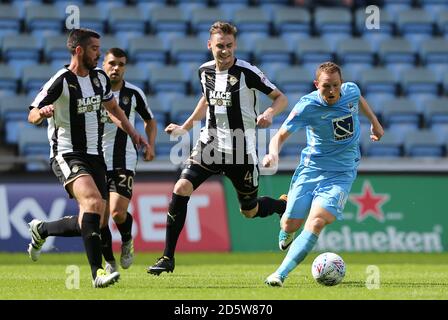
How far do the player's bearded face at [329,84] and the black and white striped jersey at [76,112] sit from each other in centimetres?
202

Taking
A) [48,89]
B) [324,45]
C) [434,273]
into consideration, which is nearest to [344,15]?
[324,45]

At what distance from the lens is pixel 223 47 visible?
403 inches

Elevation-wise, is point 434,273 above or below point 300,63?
below

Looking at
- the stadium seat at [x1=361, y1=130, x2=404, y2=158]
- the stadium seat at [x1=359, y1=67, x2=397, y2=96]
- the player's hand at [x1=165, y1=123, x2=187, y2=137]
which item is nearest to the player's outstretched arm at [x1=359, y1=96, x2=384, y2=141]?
the player's hand at [x1=165, y1=123, x2=187, y2=137]

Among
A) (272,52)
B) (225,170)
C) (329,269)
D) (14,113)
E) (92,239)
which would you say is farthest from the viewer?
(272,52)

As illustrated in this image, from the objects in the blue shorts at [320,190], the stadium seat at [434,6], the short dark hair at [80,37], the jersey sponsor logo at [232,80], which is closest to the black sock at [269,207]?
the blue shorts at [320,190]

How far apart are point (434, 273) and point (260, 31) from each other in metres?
10.7

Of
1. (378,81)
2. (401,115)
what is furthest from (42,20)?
(401,115)

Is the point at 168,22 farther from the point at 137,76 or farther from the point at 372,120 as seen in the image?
the point at 372,120

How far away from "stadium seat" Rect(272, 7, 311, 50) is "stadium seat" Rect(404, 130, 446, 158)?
3.68 metres

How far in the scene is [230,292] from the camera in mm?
8688

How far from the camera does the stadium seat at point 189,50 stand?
2022 centimetres

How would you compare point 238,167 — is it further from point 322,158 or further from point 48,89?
point 48,89

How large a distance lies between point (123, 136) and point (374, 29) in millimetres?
11237
